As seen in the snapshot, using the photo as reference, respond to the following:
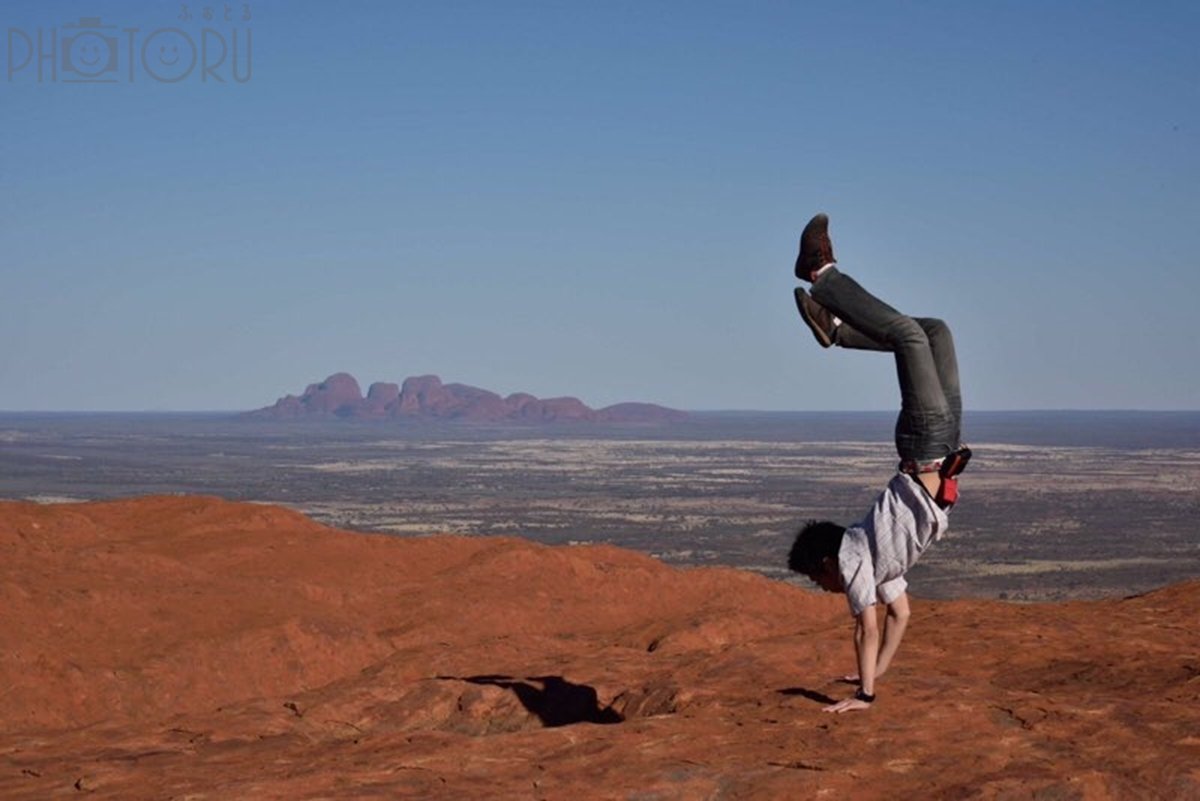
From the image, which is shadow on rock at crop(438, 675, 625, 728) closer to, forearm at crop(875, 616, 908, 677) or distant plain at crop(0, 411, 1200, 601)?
forearm at crop(875, 616, 908, 677)

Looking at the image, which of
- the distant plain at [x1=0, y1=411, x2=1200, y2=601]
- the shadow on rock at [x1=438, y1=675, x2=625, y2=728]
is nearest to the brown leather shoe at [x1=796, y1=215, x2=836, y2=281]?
the shadow on rock at [x1=438, y1=675, x2=625, y2=728]

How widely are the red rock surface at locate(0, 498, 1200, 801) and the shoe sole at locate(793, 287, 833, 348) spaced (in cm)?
220

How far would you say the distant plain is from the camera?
3822 centimetres

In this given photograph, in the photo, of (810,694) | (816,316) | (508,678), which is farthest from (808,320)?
(508,678)

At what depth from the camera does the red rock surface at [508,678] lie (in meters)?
7.02

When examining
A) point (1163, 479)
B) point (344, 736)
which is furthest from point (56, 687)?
point (1163, 479)

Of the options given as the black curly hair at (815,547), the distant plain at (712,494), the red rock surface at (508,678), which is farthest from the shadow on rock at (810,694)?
the distant plain at (712,494)

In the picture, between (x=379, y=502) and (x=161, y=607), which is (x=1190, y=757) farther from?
(x=379, y=502)

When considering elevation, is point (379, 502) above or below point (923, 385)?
below

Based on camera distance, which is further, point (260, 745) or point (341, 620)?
point (341, 620)

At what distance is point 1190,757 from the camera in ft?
22.6

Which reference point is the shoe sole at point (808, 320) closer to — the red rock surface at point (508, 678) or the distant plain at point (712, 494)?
the red rock surface at point (508, 678)

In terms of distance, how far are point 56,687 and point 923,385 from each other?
30.1ft

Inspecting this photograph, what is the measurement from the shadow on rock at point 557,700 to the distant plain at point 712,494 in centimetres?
2193
